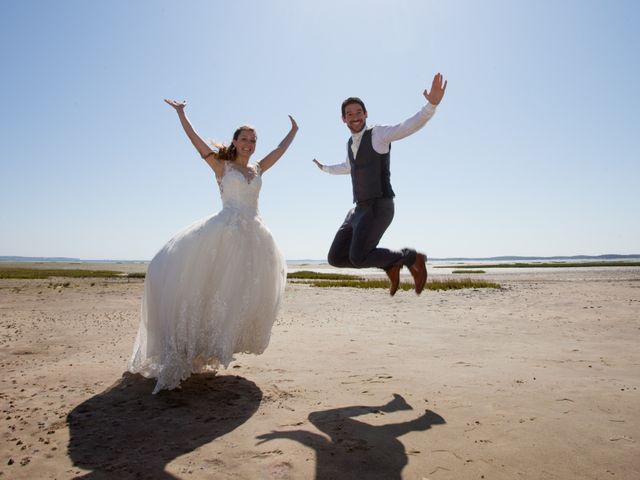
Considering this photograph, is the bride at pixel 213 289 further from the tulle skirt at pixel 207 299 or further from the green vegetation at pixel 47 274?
the green vegetation at pixel 47 274

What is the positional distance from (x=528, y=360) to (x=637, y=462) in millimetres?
2921

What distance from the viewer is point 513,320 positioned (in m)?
9.52

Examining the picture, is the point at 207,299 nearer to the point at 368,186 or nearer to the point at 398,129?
the point at 368,186

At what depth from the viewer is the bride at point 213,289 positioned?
173 inches

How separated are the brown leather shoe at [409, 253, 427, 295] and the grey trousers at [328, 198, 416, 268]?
0.35m

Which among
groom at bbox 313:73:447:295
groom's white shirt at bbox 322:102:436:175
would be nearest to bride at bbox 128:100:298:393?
groom at bbox 313:73:447:295

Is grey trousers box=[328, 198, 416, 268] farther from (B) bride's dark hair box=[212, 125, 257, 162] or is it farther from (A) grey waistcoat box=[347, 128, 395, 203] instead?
(B) bride's dark hair box=[212, 125, 257, 162]

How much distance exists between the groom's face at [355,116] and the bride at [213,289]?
142 cm

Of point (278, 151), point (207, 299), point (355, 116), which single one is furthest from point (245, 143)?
point (207, 299)

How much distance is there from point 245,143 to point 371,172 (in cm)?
166

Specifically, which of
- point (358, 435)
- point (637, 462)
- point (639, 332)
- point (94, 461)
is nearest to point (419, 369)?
point (358, 435)

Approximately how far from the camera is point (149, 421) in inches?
141

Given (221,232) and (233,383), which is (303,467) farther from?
(221,232)

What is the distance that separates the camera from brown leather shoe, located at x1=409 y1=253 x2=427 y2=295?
5.80 meters
